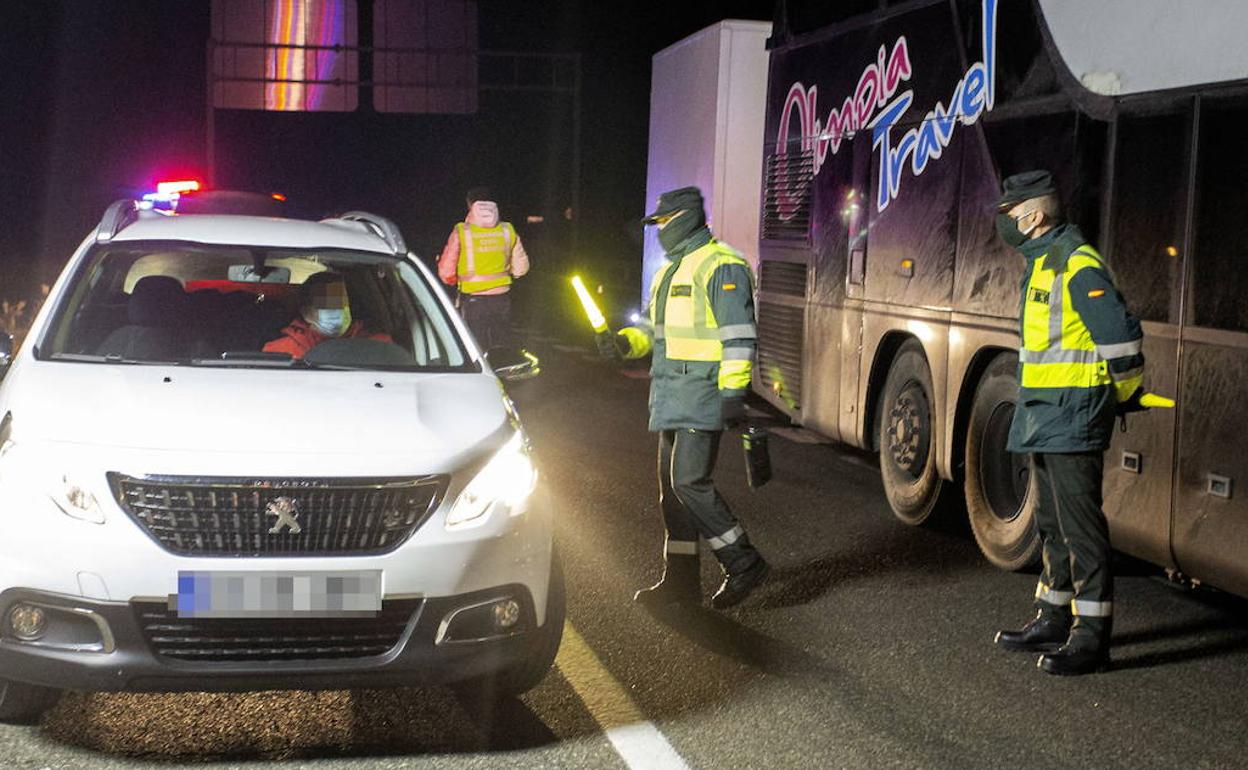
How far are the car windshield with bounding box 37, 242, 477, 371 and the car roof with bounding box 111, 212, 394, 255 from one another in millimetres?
44

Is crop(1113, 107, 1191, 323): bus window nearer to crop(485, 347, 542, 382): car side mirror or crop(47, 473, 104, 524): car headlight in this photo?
crop(485, 347, 542, 382): car side mirror

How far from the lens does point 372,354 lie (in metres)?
6.25

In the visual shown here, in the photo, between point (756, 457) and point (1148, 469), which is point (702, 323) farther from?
point (1148, 469)

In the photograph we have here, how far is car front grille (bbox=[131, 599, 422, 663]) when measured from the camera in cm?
479

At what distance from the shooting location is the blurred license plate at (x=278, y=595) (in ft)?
15.6

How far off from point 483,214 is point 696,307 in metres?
7.41

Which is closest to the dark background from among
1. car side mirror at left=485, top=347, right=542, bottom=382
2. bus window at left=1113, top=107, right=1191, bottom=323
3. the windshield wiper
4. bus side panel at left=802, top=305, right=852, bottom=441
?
bus side panel at left=802, top=305, right=852, bottom=441

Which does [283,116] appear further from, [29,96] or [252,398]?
[252,398]

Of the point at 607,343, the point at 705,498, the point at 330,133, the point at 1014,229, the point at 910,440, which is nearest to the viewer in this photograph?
the point at 1014,229

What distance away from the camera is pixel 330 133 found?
3712cm

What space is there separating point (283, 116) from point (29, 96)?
21.4 ft

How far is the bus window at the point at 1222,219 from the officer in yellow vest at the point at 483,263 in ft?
26.2

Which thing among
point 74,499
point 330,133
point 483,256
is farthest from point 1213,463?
point 330,133

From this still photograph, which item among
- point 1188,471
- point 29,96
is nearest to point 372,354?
point 1188,471
